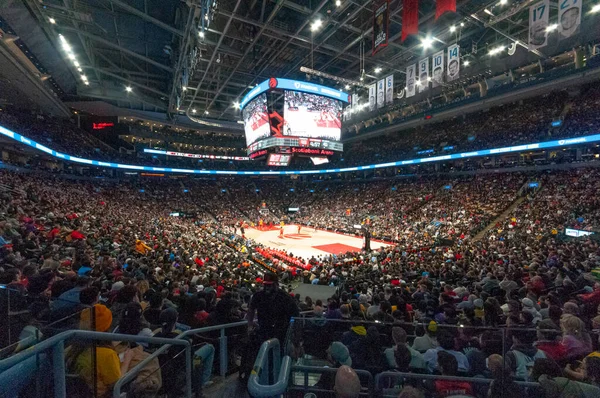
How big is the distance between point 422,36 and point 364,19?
4.17m

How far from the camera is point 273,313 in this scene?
310 centimetres

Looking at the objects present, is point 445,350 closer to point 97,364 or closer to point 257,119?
point 97,364

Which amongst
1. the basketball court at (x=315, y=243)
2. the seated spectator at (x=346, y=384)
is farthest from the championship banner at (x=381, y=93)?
the seated spectator at (x=346, y=384)

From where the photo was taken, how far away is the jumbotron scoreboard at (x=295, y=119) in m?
16.9

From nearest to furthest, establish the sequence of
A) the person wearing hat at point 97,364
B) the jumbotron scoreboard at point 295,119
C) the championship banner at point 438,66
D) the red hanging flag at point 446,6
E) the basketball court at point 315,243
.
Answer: the person wearing hat at point 97,364, the red hanging flag at point 446,6, the championship banner at point 438,66, the jumbotron scoreboard at point 295,119, the basketball court at point 315,243

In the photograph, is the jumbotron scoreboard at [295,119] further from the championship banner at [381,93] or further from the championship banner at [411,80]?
the championship banner at [411,80]

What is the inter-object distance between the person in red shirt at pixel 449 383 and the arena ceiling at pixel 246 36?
12466mm

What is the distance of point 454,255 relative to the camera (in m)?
14.0

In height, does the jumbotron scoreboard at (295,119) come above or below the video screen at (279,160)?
above

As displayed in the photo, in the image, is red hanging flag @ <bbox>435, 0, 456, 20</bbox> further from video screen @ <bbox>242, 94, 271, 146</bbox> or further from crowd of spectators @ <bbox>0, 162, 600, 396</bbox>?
video screen @ <bbox>242, 94, 271, 146</bbox>

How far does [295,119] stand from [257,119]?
2821mm

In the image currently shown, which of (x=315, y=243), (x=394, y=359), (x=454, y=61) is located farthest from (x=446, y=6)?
(x=315, y=243)

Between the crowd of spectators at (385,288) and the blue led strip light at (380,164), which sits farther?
the blue led strip light at (380,164)

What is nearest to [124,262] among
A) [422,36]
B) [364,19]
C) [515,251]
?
[515,251]
